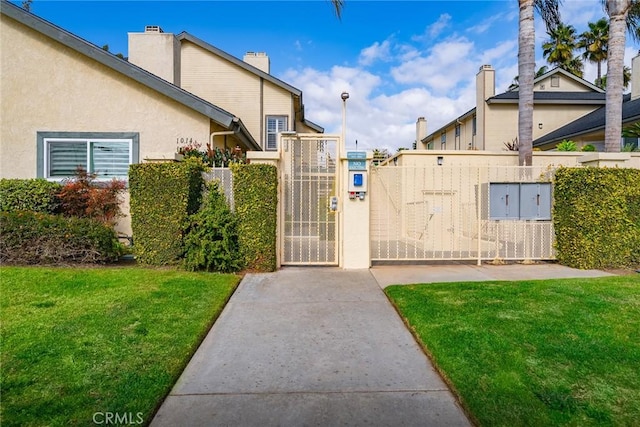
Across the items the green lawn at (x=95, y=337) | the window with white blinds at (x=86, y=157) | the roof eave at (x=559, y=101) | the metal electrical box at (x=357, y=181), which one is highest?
the roof eave at (x=559, y=101)

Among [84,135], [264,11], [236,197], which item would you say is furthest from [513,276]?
[84,135]

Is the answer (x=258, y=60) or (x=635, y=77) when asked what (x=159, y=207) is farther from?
(x=635, y=77)

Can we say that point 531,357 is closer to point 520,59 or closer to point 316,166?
point 316,166

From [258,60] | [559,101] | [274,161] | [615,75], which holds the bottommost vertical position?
[274,161]

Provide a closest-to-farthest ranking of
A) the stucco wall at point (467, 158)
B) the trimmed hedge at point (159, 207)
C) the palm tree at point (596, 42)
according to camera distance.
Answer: the trimmed hedge at point (159, 207), the stucco wall at point (467, 158), the palm tree at point (596, 42)

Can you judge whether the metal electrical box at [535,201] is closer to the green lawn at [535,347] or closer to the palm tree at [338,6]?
the green lawn at [535,347]

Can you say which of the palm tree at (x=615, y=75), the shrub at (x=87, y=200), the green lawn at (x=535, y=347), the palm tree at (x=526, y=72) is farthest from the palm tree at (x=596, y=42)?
the shrub at (x=87, y=200)

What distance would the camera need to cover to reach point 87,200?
9.05 meters

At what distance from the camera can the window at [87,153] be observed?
10219 mm

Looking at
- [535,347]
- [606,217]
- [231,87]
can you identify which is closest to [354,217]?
[535,347]

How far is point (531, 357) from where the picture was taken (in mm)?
3791

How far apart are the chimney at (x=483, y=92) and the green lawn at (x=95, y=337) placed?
2033cm

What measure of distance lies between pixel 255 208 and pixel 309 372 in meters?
4.40

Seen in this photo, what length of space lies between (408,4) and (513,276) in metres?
9.11
